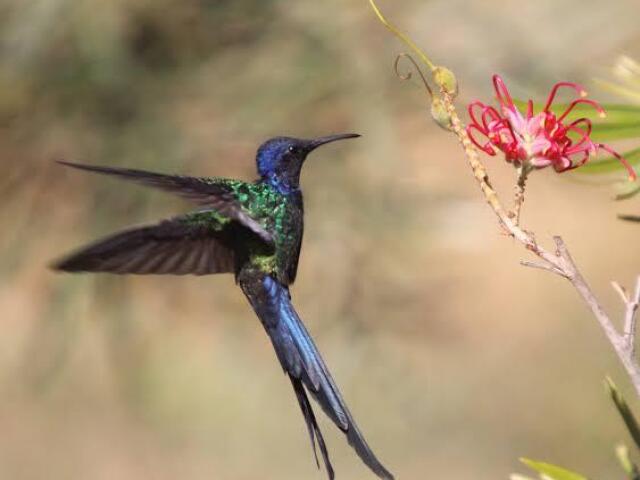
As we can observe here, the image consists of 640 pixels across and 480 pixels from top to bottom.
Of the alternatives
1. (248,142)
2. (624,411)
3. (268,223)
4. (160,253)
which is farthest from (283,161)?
(248,142)

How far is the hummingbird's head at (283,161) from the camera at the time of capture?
1.44 m

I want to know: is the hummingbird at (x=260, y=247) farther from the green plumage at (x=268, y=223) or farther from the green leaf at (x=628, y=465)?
the green leaf at (x=628, y=465)

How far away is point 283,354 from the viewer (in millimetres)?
1356

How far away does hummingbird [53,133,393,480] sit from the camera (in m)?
1.29

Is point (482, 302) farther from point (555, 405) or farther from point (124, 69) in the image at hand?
point (124, 69)

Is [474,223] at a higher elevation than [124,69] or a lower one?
lower

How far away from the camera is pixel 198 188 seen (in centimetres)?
124

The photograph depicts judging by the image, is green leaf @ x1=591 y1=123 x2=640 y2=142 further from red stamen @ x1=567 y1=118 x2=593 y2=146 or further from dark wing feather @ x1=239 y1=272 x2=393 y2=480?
dark wing feather @ x1=239 y1=272 x2=393 y2=480

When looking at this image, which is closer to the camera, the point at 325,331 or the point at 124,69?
the point at 124,69

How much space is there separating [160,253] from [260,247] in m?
0.15

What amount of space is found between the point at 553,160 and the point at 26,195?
1906 millimetres

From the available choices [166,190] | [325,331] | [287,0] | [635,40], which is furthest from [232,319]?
[166,190]

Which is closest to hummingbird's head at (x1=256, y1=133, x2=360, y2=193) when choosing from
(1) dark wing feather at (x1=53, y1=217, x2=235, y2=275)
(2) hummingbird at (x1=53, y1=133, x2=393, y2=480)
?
(2) hummingbird at (x1=53, y1=133, x2=393, y2=480)

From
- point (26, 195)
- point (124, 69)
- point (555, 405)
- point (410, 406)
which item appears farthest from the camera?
point (555, 405)
